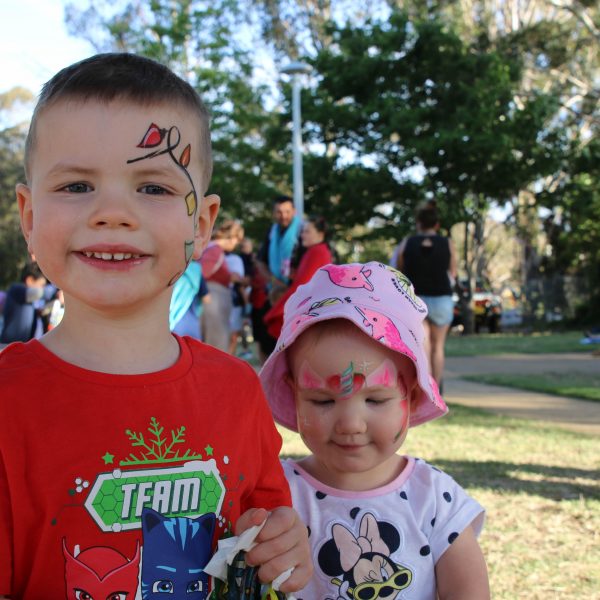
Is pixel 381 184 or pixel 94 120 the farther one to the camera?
pixel 381 184

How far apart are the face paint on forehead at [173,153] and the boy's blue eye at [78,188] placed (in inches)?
3.2

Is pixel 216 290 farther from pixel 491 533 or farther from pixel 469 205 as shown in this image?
pixel 469 205

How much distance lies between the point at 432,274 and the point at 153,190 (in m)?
6.06

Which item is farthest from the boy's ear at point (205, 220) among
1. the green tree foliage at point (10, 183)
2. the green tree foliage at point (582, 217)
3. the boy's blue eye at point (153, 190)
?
the green tree foliage at point (10, 183)

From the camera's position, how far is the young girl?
181cm

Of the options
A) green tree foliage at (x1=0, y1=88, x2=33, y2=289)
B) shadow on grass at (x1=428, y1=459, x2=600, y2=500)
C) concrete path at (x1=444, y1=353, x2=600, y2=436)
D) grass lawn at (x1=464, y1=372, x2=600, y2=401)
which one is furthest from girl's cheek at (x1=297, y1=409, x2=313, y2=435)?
green tree foliage at (x1=0, y1=88, x2=33, y2=289)

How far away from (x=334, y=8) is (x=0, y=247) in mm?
25033

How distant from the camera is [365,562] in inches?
71.4

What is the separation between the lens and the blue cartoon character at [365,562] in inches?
70.7

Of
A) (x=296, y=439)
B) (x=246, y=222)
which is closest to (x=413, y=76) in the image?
(x=246, y=222)

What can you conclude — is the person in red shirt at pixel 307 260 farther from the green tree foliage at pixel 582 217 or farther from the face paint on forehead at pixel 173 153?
the green tree foliage at pixel 582 217

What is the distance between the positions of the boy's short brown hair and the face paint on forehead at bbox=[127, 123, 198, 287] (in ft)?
0.17

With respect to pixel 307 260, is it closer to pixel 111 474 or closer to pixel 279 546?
pixel 279 546

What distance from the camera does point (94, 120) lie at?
131 centimetres
